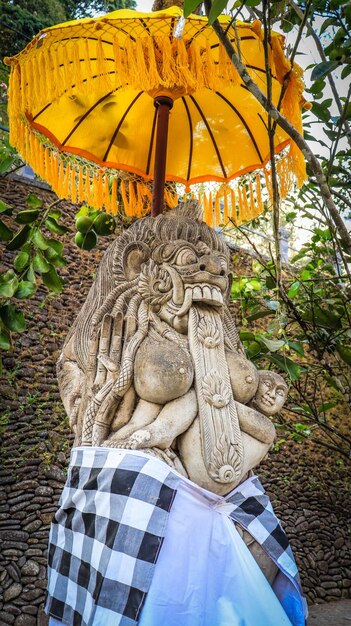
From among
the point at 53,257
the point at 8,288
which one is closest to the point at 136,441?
the point at 8,288

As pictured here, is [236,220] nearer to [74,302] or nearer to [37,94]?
[37,94]

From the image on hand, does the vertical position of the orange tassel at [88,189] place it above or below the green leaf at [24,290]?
above

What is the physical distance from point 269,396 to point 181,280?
1.49 ft

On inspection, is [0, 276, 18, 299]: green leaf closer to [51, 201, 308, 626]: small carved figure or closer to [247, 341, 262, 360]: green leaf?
[51, 201, 308, 626]: small carved figure

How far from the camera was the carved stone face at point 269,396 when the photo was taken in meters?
1.67

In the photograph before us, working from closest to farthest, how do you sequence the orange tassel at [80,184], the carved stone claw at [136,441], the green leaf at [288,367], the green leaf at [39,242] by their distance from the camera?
the carved stone claw at [136,441]
the green leaf at [288,367]
the green leaf at [39,242]
the orange tassel at [80,184]

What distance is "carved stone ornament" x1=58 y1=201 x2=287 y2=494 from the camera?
148 cm

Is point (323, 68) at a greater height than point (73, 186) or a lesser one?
greater

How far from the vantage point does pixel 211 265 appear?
1.71m

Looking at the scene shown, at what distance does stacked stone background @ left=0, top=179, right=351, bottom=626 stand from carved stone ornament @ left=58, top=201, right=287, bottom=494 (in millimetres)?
1946

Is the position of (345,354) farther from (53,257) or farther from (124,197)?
(53,257)

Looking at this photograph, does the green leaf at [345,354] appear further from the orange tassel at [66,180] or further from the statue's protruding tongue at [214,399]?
the orange tassel at [66,180]

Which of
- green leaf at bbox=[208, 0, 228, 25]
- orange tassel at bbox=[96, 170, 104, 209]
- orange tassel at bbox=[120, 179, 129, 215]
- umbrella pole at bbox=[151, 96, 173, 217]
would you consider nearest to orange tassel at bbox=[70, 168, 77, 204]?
orange tassel at bbox=[96, 170, 104, 209]

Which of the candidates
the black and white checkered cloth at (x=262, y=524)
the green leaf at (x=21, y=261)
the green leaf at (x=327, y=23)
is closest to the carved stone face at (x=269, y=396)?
the black and white checkered cloth at (x=262, y=524)
